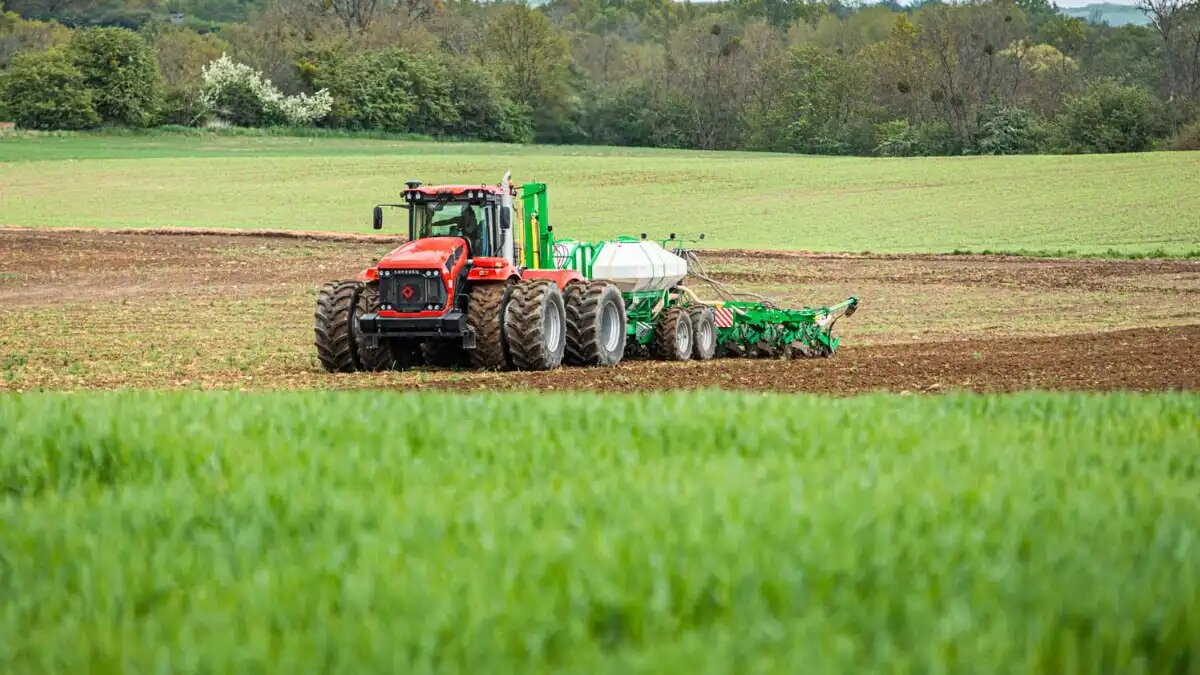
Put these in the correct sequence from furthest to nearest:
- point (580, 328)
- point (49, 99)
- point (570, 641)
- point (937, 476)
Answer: point (49, 99) → point (580, 328) → point (937, 476) → point (570, 641)

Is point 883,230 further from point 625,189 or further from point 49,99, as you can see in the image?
point 49,99

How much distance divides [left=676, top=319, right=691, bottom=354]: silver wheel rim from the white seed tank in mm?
894

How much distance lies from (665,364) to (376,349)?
4157mm

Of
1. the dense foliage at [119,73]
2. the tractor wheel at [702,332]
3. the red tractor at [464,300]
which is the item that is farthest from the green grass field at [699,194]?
the red tractor at [464,300]

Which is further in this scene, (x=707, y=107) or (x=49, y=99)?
(x=707, y=107)

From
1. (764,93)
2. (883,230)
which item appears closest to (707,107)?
(764,93)

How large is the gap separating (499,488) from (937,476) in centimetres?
194

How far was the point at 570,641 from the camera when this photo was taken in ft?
14.9

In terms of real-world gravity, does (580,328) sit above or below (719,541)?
below

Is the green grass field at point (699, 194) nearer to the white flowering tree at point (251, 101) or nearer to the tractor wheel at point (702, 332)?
the white flowering tree at point (251, 101)

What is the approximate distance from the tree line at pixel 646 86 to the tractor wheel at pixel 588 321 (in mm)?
69575

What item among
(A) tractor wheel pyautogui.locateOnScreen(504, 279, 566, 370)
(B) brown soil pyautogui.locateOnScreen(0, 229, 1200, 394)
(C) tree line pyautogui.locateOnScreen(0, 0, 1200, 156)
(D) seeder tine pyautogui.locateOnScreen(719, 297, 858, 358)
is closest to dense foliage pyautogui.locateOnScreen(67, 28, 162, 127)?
(C) tree line pyautogui.locateOnScreen(0, 0, 1200, 156)

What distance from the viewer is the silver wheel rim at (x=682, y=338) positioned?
23516 mm

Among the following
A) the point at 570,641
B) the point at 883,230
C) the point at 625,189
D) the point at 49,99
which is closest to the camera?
the point at 570,641
